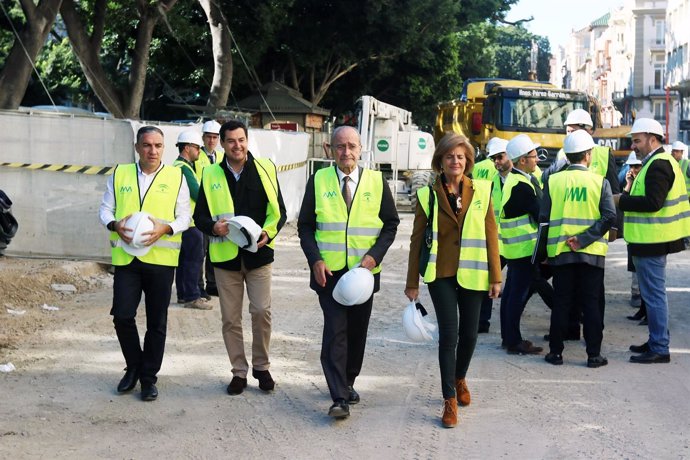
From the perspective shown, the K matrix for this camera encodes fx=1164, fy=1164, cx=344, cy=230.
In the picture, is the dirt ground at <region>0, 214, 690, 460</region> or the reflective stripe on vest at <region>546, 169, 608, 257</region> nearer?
the dirt ground at <region>0, 214, 690, 460</region>

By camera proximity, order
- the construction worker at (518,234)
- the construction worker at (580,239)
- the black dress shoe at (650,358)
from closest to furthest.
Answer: the construction worker at (580,239) < the black dress shoe at (650,358) < the construction worker at (518,234)

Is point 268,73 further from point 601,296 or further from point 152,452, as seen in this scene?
point 152,452

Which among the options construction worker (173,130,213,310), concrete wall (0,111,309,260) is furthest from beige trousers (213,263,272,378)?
concrete wall (0,111,309,260)

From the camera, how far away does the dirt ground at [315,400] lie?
6629 mm

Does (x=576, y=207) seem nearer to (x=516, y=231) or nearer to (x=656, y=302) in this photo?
(x=516, y=231)

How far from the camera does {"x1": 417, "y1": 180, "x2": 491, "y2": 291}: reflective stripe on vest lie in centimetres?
721

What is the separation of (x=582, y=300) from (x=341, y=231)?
2.59m

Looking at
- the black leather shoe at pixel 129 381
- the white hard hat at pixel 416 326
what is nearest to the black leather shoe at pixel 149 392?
the black leather shoe at pixel 129 381

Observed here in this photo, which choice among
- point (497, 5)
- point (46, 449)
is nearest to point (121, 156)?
point (46, 449)

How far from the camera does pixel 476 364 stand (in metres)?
9.05

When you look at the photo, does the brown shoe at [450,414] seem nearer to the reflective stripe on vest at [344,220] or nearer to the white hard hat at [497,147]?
the reflective stripe on vest at [344,220]

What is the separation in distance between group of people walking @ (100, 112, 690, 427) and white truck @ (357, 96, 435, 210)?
1743 cm

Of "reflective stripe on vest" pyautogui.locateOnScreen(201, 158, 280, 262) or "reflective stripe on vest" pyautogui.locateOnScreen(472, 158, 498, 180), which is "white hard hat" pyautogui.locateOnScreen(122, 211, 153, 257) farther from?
"reflective stripe on vest" pyautogui.locateOnScreen(472, 158, 498, 180)

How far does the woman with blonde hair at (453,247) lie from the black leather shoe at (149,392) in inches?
73.3
